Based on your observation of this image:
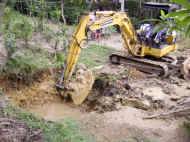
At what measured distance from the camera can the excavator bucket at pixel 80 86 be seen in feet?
24.0

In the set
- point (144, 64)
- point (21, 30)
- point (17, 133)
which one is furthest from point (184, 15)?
point (144, 64)

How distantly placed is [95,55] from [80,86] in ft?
12.2

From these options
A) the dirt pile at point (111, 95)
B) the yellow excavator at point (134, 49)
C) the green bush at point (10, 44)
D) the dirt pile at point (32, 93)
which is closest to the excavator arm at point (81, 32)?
the yellow excavator at point (134, 49)

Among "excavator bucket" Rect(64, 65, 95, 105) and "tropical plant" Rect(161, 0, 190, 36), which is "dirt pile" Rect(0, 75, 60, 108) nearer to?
"excavator bucket" Rect(64, 65, 95, 105)

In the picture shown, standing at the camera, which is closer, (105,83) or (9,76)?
(9,76)

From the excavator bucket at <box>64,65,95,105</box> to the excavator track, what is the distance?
2.66 metres

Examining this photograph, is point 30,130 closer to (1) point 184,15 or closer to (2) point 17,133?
(2) point 17,133

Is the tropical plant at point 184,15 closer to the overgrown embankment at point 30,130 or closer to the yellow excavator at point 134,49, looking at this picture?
the overgrown embankment at point 30,130

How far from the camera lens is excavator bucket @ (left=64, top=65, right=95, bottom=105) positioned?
7316 mm

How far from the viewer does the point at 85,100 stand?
7.72 metres

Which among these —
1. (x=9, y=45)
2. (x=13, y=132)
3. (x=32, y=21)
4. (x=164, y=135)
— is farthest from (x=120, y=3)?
(x=13, y=132)

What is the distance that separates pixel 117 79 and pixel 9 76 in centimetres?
264

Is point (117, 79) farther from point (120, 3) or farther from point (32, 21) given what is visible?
point (120, 3)

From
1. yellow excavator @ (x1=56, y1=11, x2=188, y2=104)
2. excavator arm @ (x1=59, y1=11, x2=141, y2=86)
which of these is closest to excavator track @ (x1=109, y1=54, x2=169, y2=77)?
yellow excavator @ (x1=56, y1=11, x2=188, y2=104)
